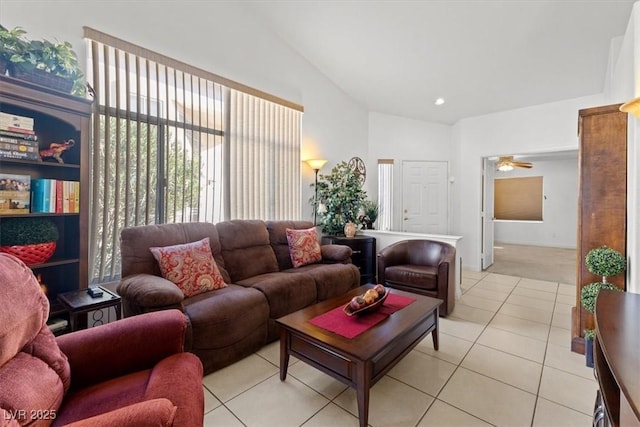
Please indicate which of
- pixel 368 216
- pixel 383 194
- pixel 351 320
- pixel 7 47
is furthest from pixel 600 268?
pixel 7 47

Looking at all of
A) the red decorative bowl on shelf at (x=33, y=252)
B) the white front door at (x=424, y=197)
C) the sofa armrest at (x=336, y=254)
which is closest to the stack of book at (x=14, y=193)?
the red decorative bowl on shelf at (x=33, y=252)

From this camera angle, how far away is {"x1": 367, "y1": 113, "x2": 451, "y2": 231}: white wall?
5477 mm

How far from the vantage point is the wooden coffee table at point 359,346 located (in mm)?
1546

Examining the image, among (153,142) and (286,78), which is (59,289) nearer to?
(153,142)

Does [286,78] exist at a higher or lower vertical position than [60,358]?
higher

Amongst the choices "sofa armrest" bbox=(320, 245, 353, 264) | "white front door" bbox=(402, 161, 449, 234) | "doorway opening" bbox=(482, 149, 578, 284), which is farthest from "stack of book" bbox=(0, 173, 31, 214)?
"doorway opening" bbox=(482, 149, 578, 284)

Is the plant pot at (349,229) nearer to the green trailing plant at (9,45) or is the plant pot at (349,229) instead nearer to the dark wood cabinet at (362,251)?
the dark wood cabinet at (362,251)

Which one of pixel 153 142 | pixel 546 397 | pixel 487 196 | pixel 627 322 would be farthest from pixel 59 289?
pixel 487 196

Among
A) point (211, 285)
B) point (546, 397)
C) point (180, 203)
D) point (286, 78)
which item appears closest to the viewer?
point (546, 397)

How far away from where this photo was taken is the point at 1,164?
1943mm

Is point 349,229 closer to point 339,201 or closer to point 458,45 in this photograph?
point 339,201

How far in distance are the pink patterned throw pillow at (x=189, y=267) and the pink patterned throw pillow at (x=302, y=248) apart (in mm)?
976

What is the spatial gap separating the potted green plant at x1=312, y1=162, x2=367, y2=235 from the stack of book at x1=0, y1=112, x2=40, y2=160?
301 centimetres

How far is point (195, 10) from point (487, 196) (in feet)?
17.8
